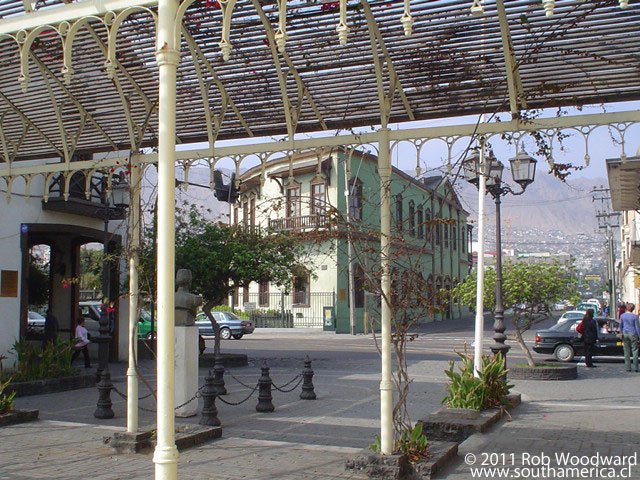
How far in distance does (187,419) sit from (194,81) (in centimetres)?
524

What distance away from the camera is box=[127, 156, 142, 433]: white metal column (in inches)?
309

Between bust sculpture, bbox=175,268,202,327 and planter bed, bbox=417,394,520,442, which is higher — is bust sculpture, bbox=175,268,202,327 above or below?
above

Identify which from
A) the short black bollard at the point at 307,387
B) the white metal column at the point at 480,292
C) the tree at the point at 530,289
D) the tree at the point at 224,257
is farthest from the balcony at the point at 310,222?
the tree at the point at 530,289

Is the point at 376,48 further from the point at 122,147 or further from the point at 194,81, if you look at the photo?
the point at 122,147

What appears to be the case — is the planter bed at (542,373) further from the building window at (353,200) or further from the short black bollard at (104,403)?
the short black bollard at (104,403)

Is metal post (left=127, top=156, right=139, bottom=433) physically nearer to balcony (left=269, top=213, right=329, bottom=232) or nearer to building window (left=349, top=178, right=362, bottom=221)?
balcony (left=269, top=213, right=329, bottom=232)

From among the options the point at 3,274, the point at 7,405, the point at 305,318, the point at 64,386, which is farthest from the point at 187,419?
the point at 305,318

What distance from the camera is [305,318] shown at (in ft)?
135

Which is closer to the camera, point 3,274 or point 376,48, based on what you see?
point 376,48

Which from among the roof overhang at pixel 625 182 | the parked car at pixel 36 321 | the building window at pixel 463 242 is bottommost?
the parked car at pixel 36 321

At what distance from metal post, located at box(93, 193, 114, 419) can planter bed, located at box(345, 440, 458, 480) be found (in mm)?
4466

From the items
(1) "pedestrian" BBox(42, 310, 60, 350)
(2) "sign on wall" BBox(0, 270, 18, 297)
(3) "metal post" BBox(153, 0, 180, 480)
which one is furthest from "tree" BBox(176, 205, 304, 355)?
(3) "metal post" BBox(153, 0, 180, 480)

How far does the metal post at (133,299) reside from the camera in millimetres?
7859

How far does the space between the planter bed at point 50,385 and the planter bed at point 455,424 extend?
8.37m
